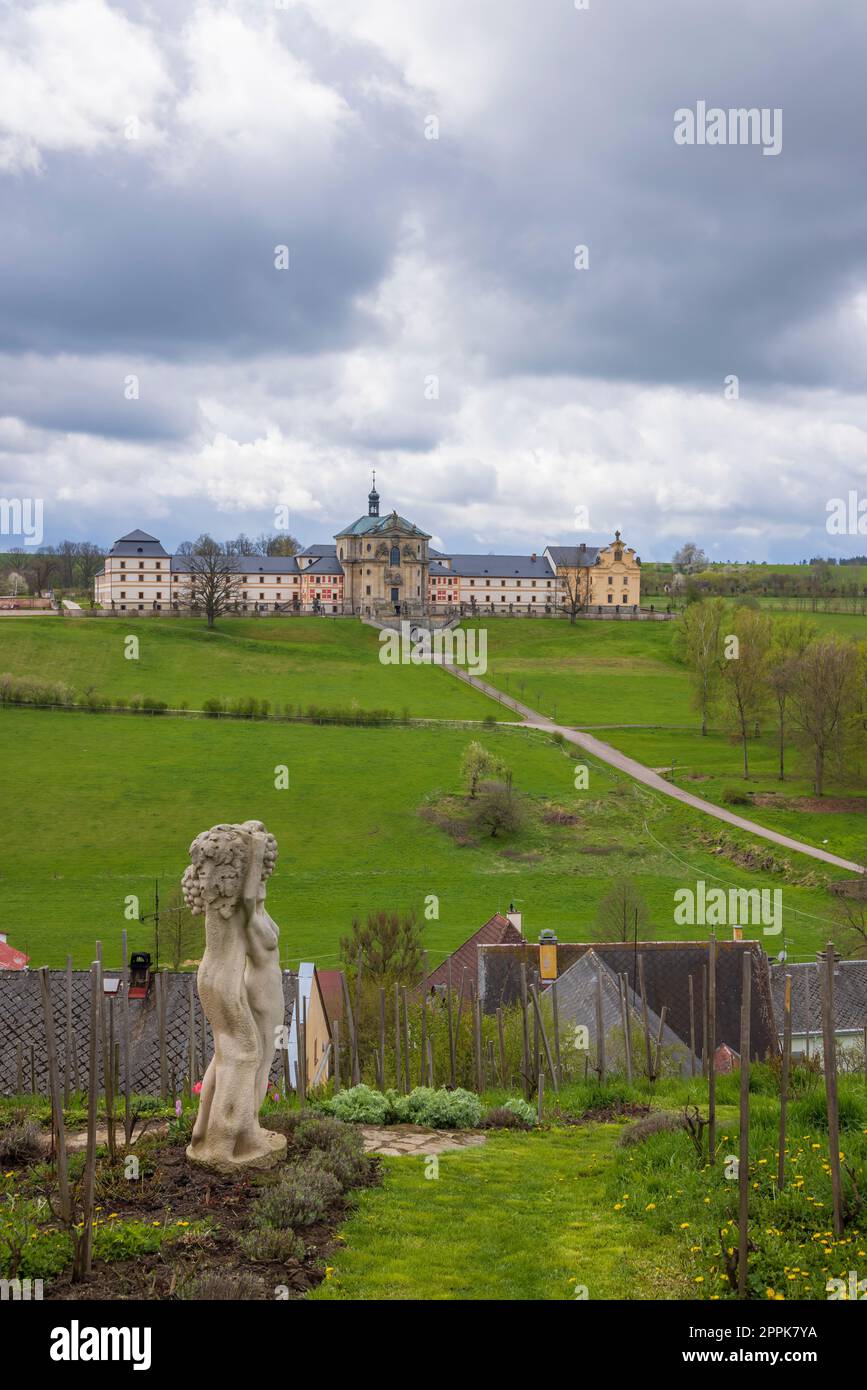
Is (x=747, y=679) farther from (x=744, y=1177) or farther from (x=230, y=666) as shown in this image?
(x=744, y=1177)

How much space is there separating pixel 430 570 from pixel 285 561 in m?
18.8

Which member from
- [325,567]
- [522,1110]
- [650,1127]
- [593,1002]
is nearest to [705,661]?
[593,1002]

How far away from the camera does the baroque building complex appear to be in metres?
136

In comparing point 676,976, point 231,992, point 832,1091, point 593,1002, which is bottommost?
point 676,976

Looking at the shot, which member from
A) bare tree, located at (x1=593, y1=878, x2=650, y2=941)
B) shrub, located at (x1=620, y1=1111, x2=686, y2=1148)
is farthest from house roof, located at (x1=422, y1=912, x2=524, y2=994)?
shrub, located at (x1=620, y1=1111, x2=686, y2=1148)

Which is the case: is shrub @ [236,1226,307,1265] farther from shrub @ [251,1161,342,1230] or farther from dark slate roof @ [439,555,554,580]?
dark slate roof @ [439,555,554,580]

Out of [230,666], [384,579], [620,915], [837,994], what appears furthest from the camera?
[384,579]

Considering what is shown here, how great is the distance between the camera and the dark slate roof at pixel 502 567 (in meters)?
146

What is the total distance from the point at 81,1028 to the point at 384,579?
119353mm

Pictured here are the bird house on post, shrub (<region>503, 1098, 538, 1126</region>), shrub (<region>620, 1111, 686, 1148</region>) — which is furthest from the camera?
the bird house on post

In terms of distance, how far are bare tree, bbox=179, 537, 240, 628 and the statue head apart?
356 feet

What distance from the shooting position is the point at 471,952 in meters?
32.8

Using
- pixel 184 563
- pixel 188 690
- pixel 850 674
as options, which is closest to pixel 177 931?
pixel 850 674
